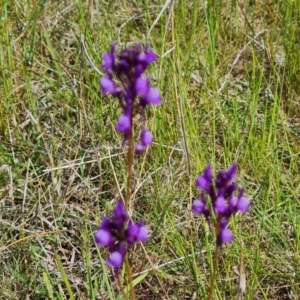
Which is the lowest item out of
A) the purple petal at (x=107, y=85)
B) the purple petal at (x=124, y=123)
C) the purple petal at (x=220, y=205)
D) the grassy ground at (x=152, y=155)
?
the grassy ground at (x=152, y=155)

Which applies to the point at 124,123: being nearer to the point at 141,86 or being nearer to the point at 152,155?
the point at 141,86

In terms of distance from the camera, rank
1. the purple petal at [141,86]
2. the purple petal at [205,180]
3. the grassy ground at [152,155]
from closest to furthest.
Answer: the purple petal at [141,86] → the purple petal at [205,180] → the grassy ground at [152,155]

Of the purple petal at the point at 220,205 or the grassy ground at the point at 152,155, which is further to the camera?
the grassy ground at the point at 152,155

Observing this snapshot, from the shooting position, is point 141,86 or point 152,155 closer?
point 141,86

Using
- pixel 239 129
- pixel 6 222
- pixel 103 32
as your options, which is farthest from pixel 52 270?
pixel 103 32

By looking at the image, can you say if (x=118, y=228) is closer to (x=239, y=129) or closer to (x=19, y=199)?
(x=19, y=199)

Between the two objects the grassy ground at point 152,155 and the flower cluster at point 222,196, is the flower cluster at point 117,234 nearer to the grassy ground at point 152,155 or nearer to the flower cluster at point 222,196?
the flower cluster at point 222,196

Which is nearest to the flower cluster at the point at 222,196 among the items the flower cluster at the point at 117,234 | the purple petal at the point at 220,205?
the purple petal at the point at 220,205

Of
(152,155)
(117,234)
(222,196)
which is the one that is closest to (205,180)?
(222,196)
